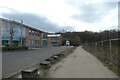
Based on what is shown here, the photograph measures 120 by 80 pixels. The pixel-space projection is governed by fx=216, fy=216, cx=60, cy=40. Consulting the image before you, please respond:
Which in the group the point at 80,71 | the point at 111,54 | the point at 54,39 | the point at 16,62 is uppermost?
the point at 54,39

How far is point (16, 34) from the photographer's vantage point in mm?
57094

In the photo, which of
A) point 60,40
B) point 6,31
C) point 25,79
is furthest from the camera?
point 60,40

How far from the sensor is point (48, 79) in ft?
26.7

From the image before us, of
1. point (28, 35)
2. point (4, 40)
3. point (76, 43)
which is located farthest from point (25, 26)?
point (76, 43)

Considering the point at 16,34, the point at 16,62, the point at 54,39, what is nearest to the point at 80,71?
the point at 16,62

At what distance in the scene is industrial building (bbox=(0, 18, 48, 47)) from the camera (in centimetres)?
5100

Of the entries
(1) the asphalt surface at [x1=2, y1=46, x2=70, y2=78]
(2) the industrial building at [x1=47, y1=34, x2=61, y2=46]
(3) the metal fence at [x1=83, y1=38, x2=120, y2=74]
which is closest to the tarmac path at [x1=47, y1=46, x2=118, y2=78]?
(3) the metal fence at [x1=83, y1=38, x2=120, y2=74]

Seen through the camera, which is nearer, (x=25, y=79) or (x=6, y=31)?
(x=25, y=79)

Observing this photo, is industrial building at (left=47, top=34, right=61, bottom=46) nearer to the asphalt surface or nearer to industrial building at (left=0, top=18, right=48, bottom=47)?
industrial building at (left=0, top=18, right=48, bottom=47)

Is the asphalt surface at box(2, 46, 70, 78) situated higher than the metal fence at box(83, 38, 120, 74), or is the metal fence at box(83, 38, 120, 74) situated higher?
the metal fence at box(83, 38, 120, 74)

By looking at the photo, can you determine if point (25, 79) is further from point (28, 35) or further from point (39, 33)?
point (39, 33)

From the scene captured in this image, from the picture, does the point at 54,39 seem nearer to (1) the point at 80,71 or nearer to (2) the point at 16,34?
(2) the point at 16,34

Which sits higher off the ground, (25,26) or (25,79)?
(25,26)

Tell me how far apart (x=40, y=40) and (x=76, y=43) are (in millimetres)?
25203
